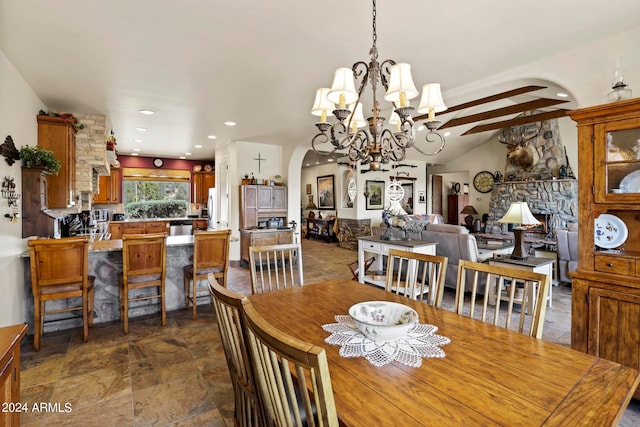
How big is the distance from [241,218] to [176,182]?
3.49 m

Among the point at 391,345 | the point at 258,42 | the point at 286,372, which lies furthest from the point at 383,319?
the point at 258,42

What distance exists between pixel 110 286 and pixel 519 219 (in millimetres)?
4600

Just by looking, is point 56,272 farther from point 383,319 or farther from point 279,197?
point 279,197

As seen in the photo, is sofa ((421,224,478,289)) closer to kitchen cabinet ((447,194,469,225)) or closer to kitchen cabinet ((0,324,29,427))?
kitchen cabinet ((0,324,29,427))

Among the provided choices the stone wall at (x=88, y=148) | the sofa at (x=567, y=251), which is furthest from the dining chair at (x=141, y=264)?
the sofa at (x=567, y=251)

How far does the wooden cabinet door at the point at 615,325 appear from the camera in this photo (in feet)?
6.39

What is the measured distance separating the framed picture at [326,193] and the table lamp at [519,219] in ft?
20.6

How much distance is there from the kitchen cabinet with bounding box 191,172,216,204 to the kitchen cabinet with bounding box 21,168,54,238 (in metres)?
5.42

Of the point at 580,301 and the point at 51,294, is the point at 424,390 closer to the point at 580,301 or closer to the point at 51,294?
the point at 580,301

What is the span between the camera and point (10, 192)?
263cm

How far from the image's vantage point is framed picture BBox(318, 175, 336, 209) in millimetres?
9648

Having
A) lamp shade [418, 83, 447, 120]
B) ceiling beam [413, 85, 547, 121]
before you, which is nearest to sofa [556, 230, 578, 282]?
ceiling beam [413, 85, 547, 121]

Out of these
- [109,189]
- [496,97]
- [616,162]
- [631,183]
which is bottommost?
[631,183]

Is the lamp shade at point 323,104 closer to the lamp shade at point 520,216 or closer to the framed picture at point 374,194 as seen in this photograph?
the lamp shade at point 520,216
